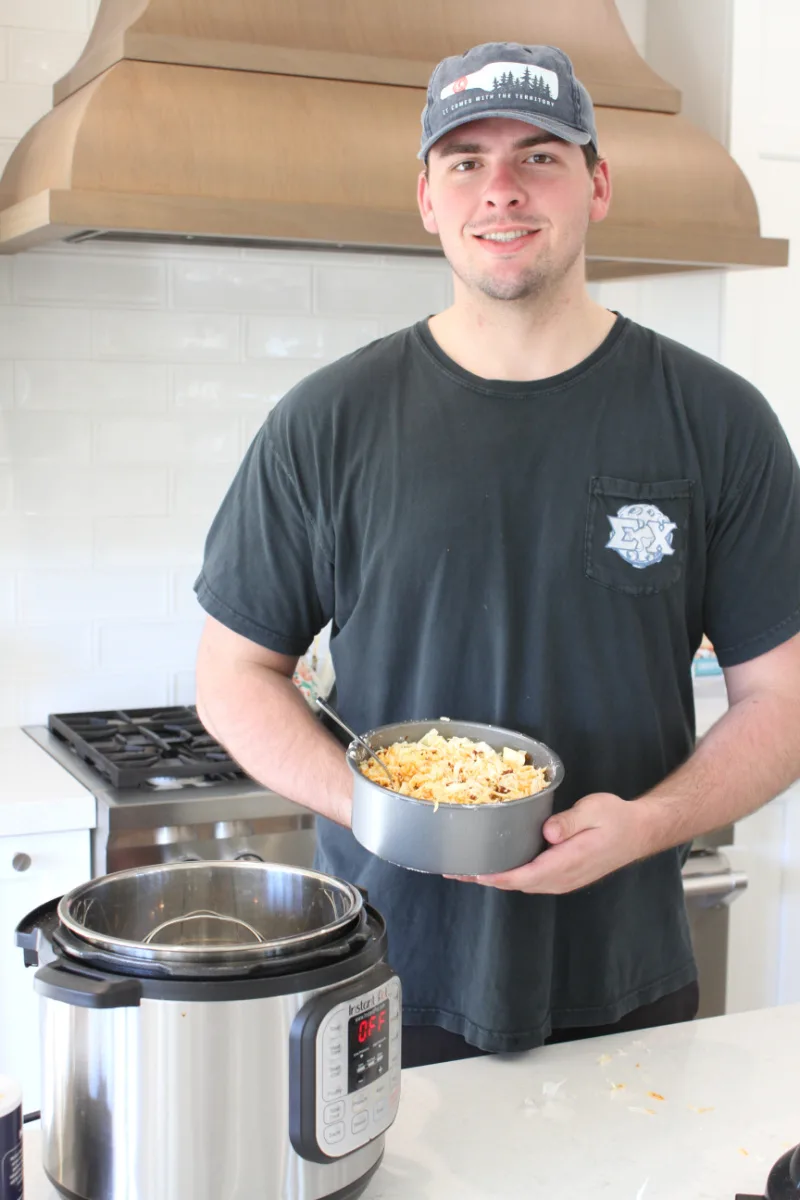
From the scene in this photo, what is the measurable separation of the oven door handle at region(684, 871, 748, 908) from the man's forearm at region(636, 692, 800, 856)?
1.06 meters

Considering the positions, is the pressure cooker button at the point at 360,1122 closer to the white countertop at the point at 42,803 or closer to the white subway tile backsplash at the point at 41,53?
the white countertop at the point at 42,803

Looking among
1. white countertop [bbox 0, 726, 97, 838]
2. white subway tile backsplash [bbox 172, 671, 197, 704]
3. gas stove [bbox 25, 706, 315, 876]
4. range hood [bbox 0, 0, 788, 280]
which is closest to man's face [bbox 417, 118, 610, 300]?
range hood [bbox 0, 0, 788, 280]

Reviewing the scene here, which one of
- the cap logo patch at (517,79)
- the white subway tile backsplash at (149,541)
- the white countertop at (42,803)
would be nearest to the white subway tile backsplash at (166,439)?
the white subway tile backsplash at (149,541)

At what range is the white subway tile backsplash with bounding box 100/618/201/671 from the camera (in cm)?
292

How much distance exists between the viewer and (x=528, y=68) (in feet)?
5.01

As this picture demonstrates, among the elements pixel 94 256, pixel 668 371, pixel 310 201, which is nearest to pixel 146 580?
pixel 94 256

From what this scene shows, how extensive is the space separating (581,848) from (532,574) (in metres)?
0.36

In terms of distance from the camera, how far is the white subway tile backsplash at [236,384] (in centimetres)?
293

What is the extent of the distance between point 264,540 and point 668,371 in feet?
1.67

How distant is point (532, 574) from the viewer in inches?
61.7

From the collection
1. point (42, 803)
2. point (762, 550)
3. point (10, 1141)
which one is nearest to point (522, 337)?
point (762, 550)

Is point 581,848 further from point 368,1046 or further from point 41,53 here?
point 41,53

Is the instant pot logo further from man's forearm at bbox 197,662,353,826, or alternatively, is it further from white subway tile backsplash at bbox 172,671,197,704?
white subway tile backsplash at bbox 172,671,197,704

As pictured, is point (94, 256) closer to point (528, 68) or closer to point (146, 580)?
point (146, 580)
